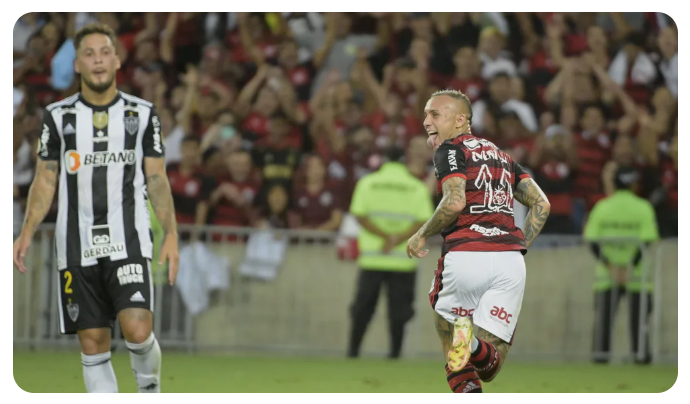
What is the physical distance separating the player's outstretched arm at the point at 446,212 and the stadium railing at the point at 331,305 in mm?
5648

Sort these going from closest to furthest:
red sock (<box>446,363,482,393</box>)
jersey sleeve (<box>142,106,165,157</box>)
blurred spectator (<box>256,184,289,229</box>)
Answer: red sock (<box>446,363,482,393</box>) → jersey sleeve (<box>142,106,165,157</box>) → blurred spectator (<box>256,184,289,229</box>)

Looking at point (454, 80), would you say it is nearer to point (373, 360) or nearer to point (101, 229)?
point (373, 360)

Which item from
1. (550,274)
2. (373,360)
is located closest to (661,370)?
(550,274)

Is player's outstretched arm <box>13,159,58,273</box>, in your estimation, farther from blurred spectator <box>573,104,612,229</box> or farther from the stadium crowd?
blurred spectator <box>573,104,612,229</box>

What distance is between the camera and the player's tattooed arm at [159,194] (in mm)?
6320

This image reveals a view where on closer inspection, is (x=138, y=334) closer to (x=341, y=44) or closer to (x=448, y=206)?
(x=448, y=206)

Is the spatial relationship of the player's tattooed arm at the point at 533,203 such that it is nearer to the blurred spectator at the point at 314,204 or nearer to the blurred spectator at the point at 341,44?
the blurred spectator at the point at 314,204

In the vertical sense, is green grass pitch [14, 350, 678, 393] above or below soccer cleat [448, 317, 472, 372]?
below

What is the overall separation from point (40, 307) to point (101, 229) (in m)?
5.27

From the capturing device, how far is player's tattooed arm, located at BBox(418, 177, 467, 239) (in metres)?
5.80

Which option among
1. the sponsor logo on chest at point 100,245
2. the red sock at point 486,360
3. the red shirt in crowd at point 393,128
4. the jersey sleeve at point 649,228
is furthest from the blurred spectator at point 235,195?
the red sock at point 486,360

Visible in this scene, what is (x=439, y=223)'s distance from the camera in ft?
19.2

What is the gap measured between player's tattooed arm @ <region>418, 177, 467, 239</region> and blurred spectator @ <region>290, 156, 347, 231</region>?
19.8ft

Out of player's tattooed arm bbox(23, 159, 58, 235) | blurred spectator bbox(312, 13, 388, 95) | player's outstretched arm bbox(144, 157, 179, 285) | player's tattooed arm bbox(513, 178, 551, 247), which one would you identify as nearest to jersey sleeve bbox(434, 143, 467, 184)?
player's tattooed arm bbox(513, 178, 551, 247)
